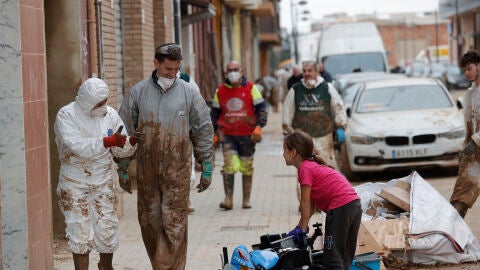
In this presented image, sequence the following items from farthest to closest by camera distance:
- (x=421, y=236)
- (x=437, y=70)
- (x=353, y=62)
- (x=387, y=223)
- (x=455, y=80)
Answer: (x=437, y=70)
(x=455, y=80)
(x=353, y=62)
(x=387, y=223)
(x=421, y=236)

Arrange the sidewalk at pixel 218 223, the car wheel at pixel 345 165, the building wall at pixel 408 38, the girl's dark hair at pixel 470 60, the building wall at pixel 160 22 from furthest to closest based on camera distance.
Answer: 1. the building wall at pixel 408 38
2. the building wall at pixel 160 22
3. the car wheel at pixel 345 165
4. the girl's dark hair at pixel 470 60
5. the sidewalk at pixel 218 223

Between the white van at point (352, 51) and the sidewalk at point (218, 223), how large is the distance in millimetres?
14304

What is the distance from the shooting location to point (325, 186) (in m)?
7.34

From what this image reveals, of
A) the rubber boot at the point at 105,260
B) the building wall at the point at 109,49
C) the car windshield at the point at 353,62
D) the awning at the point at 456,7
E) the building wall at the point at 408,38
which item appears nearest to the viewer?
the rubber boot at the point at 105,260

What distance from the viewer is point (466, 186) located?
11.0 meters

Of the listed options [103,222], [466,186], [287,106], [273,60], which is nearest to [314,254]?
[103,222]

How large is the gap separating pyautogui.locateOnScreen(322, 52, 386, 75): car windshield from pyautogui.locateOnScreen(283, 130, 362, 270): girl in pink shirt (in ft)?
82.6

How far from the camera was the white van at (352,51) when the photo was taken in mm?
32750

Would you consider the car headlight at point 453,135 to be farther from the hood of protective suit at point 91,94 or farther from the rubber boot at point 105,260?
the hood of protective suit at point 91,94

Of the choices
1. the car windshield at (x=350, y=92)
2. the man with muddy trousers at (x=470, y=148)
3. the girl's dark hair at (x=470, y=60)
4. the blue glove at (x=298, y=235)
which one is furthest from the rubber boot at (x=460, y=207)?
the car windshield at (x=350, y=92)

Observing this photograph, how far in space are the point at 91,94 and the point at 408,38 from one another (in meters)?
131

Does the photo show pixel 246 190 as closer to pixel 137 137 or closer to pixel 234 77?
pixel 234 77

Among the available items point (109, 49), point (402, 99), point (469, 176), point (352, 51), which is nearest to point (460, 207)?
point (469, 176)

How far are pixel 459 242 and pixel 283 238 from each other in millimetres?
2949
